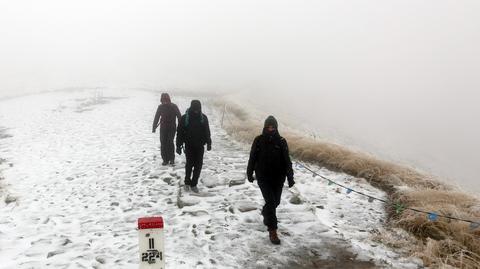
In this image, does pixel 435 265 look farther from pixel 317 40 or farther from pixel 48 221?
pixel 317 40

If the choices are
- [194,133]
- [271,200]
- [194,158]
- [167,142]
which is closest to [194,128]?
[194,133]

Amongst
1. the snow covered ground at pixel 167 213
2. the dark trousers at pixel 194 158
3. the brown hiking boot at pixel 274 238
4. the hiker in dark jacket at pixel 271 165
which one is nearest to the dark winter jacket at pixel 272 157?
the hiker in dark jacket at pixel 271 165

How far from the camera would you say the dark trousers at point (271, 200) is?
7.31m

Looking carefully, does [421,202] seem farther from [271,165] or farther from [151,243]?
[151,243]

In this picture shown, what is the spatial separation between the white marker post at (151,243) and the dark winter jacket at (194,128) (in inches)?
197

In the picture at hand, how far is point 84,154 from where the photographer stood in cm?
1427

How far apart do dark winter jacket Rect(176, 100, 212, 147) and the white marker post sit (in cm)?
500

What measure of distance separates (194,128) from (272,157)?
9.22ft

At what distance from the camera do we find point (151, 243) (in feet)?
15.2

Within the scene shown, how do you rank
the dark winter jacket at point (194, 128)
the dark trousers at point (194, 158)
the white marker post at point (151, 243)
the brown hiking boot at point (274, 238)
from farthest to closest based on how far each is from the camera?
the dark trousers at point (194, 158) → the dark winter jacket at point (194, 128) → the brown hiking boot at point (274, 238) → the white marker post at point (151, 243)

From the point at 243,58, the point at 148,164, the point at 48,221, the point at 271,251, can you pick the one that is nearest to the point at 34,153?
the point at 148,164

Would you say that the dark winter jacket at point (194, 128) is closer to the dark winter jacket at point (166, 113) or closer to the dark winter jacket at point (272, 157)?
the dark winter jacket at point (166, 113)

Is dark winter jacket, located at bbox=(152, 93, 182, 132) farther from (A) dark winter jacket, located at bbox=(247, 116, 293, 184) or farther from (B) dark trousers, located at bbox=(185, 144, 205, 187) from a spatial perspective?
(A) dark winter jacket, located at bbox=(247, 116, 293, 184)

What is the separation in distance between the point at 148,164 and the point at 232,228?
17.2 ft
